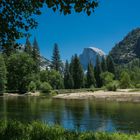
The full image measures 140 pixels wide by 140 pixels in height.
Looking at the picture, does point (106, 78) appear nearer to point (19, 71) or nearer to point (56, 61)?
point (19, 71)

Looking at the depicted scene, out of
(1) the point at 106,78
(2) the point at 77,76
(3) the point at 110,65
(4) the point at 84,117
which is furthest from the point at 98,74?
(4) the point at 84,117

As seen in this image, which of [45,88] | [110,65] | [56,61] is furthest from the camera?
[56,61]

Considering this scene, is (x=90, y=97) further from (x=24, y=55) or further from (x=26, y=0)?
(x=26, y=0)

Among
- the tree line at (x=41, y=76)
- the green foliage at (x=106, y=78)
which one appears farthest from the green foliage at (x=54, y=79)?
the green foliage at (x=106, y=78)

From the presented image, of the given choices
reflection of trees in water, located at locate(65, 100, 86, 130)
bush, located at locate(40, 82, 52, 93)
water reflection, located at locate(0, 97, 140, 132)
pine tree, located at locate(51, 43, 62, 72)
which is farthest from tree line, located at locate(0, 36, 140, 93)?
water reflection, located at locate(0, 97, 140, 132)

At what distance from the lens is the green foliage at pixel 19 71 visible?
10794cm

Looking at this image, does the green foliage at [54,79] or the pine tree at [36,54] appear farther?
the pine tree at [36,54]

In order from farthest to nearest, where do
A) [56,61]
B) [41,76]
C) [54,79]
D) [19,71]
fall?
[56,61] < [54,79] < [41,76] < [19,71]

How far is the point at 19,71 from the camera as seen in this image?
108688 mm

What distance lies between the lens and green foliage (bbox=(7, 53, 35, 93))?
107938mm

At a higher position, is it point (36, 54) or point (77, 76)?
point (36, 54)

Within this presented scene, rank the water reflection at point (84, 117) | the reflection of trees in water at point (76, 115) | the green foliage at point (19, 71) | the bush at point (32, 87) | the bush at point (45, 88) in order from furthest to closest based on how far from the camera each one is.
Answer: the green foliage at point (19, 71), the bush at point (45, 88), the bush at point (32, 87), the reflection of trees in water at point (76, 115), the water reflection at point (84, 117)

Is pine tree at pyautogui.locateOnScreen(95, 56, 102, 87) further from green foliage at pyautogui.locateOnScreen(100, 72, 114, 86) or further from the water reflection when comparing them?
the water reflection

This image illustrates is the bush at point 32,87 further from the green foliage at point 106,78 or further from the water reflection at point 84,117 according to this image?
the water reflection at point 84,117
